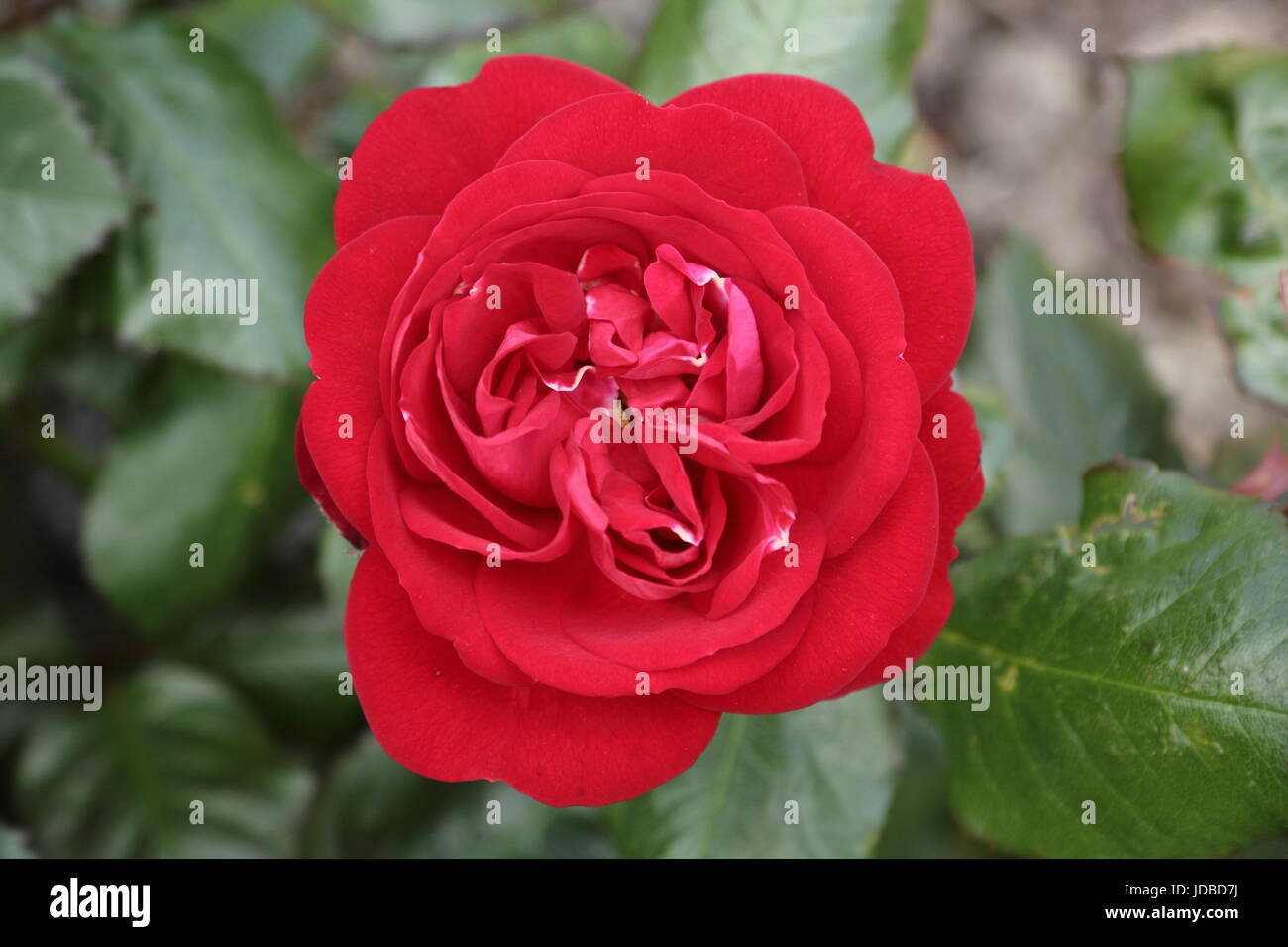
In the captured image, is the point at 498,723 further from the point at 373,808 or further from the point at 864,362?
the point at 373,808

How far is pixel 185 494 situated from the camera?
143 centimetres

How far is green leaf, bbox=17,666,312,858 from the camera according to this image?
139 cm

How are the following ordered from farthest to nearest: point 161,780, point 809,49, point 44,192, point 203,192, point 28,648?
point 28,648, point 161,780, point 203,192, point 44,192, point 809,49

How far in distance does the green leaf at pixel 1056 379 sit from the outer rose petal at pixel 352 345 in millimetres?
1053

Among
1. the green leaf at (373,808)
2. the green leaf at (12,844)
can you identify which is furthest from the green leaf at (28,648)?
the green leaf at (373,808)

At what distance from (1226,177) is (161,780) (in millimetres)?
1599

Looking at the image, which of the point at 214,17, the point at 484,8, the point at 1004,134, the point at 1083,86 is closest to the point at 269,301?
the point at 484,8

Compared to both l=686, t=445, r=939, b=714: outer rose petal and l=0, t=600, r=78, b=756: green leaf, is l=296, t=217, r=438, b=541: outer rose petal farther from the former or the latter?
l=0, t=600, r=78, b=756: green leaf

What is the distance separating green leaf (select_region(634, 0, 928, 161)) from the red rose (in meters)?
0.31

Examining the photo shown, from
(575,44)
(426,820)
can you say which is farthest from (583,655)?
(575,44)

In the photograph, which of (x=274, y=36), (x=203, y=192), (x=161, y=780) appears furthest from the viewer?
(x=274, y=36)
